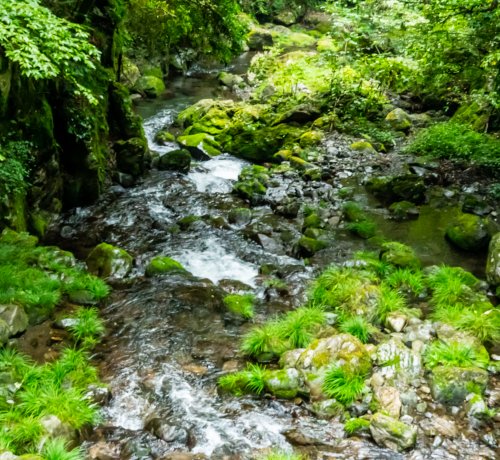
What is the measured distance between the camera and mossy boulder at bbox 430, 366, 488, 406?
528 cm

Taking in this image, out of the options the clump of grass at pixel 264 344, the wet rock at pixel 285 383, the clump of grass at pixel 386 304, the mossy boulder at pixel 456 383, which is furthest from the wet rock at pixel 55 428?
the clump of grass at pixel 386 304

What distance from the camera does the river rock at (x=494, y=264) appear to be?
7.76 meters

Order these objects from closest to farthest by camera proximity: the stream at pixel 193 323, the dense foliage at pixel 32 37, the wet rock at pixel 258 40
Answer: the stream at pixel 193 323
the dense foliage at pixel 32 37
the wet rock at pixel 258 40

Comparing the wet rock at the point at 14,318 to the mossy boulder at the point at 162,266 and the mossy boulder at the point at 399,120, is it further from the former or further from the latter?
the mossy boulder at the point at 399,120

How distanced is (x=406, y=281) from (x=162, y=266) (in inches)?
186

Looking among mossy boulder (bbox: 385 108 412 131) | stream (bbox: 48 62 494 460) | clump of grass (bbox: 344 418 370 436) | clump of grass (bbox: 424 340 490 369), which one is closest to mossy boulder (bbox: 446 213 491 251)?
stream (bbox: 48 62 494 460)

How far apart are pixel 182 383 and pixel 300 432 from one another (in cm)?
170

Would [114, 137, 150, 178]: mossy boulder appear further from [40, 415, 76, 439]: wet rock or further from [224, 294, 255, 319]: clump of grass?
[40, 415, 76, 439]: wet rock

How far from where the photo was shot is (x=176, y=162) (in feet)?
48.0

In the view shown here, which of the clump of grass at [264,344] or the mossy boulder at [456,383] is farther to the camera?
the clump of grass at [264,344]

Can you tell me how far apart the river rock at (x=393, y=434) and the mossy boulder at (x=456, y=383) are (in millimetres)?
755

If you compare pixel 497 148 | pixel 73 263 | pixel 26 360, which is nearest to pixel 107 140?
pixel 73 263

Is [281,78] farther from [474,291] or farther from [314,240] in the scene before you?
[474,291]

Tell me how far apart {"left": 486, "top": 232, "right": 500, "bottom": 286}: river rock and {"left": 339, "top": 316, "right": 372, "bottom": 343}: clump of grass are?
285 centimetres
